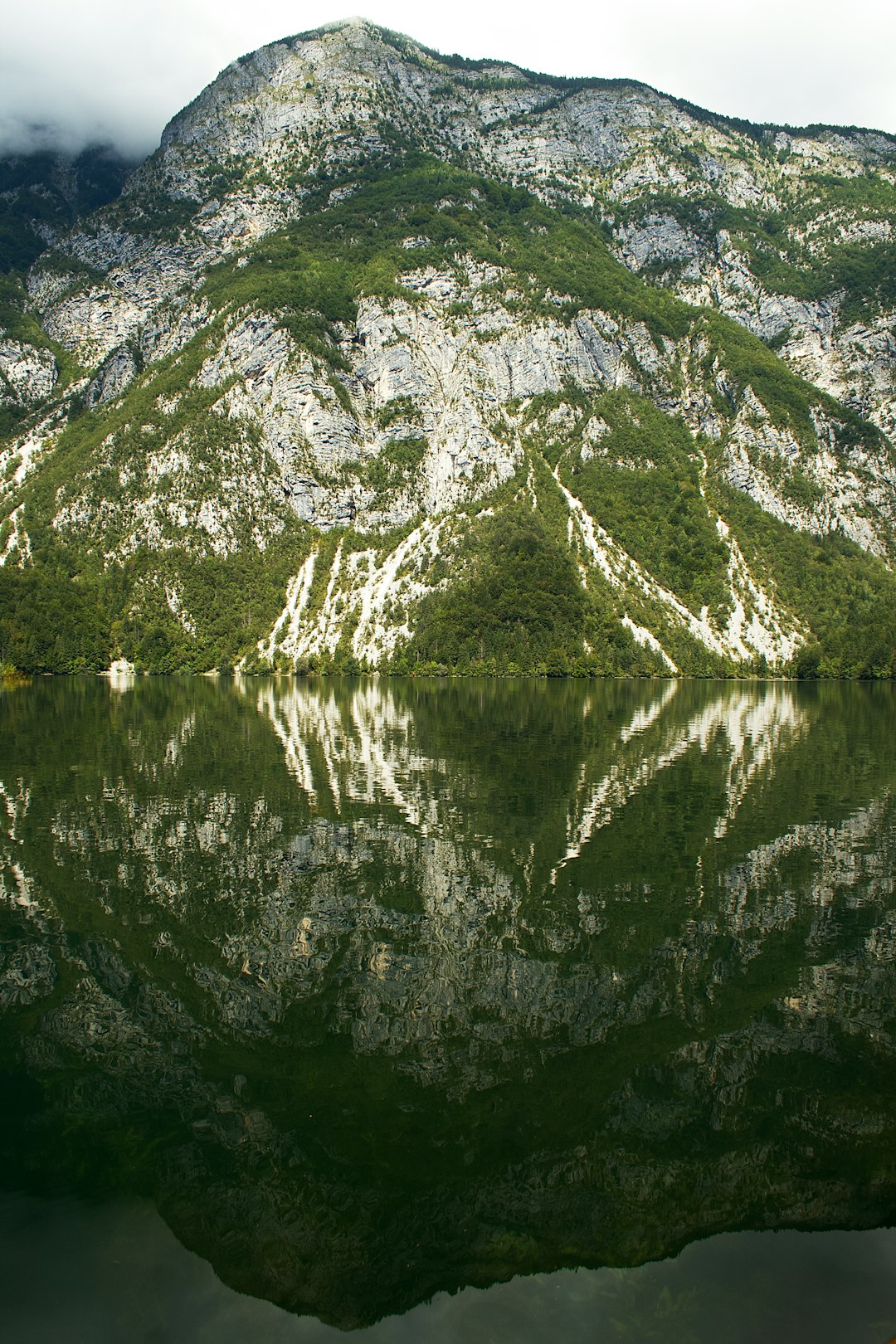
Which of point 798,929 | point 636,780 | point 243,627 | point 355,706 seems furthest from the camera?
point 243,627

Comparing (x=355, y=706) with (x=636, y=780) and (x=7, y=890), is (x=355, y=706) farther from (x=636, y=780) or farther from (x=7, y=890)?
(x=7, y=890)

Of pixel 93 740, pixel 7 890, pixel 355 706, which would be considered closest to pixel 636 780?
pixel 7 890

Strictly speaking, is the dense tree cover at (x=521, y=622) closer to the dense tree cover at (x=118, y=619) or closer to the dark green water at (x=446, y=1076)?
the dense tree cover at (x=118, y=619)

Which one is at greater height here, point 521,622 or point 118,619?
point 521,622

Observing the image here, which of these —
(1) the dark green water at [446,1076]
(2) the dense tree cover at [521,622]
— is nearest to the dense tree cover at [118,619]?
(2) the dense tree cover at [521,622]

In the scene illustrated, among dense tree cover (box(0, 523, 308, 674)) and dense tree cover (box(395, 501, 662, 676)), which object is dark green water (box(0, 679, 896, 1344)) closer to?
dense tree cover (box(0, 523, 308, 674))

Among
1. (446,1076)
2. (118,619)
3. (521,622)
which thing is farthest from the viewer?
(118,619)

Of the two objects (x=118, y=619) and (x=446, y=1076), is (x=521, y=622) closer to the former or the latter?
(x=118, y=619)

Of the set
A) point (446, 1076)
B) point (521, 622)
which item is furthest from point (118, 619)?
point (446, 1076)
